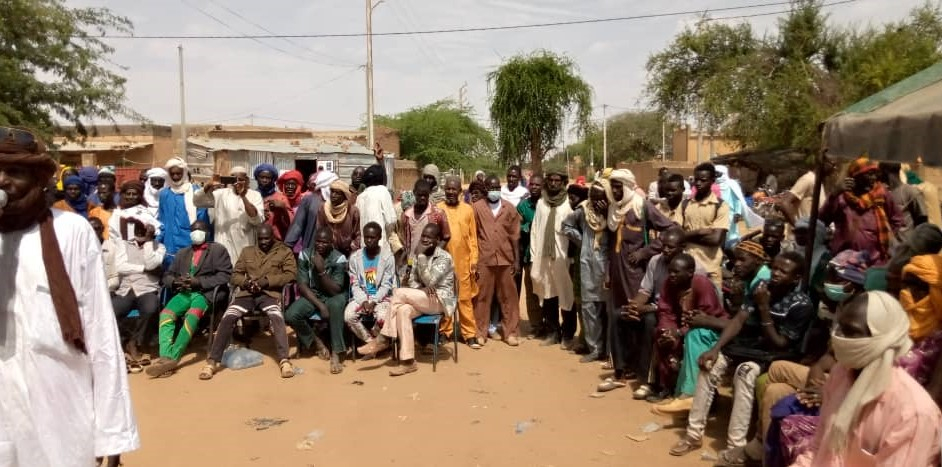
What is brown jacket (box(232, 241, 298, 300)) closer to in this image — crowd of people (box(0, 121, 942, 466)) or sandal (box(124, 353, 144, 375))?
crowd of people (box(0, 121, 942, 466))

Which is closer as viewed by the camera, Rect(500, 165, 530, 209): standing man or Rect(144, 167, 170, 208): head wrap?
Rect(144, 167, 170, 208): head wrap

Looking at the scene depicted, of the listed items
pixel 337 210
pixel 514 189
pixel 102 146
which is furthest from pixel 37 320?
pixel 102 146

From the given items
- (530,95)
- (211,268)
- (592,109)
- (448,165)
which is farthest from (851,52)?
(448,165)

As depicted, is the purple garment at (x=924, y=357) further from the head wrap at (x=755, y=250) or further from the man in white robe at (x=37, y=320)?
the man in white robe at (x=37, y=320)

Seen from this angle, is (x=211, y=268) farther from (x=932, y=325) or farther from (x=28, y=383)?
(x=932, y=325)

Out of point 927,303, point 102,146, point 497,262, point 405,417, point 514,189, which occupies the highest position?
point 102,146

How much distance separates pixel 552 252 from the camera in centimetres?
741

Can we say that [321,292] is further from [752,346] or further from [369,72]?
[369,72]

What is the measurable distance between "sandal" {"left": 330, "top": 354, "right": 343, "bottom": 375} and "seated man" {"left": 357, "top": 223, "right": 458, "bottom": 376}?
0.23m

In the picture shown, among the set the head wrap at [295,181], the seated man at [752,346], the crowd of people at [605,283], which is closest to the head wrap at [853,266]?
the crowd of people at [605,283]

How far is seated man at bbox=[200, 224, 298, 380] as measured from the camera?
21.6ft

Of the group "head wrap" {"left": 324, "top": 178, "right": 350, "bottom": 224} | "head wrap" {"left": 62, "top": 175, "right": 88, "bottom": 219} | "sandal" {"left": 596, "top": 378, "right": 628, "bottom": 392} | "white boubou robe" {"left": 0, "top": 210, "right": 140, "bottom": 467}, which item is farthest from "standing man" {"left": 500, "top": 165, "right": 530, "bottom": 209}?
"white boubou robe" {"left": 0, "top": 210, "right": 140, "bottom": 467}

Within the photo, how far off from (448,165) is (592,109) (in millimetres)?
18305

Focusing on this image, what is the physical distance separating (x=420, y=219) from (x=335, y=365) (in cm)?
169
